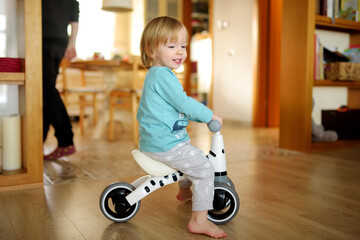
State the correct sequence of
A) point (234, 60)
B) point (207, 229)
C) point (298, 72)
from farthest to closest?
point (234, 60) < point (298, 72) < point (207, 229)

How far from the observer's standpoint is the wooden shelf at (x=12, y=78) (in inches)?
62.4

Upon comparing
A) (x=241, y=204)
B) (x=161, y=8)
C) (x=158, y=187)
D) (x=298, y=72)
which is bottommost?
(x=241, y=204)

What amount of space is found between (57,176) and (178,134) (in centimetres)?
96

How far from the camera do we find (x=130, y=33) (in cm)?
635

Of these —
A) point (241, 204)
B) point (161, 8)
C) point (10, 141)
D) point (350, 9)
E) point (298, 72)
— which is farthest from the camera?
point (161, 8)

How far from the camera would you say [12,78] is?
1598 mm

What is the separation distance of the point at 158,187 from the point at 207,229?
0.69 ft

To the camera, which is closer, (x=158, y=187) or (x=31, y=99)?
(x=158, y=187)

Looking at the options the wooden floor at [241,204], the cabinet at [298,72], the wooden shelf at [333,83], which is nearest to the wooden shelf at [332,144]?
the cabinet at [298,72]

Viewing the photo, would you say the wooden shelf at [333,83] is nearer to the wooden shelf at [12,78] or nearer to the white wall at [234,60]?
the white wall at [234,60]

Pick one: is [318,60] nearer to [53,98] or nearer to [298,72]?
[298,72]

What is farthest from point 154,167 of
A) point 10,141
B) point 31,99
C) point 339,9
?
point 339,9

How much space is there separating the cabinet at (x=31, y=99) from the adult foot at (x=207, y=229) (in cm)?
87

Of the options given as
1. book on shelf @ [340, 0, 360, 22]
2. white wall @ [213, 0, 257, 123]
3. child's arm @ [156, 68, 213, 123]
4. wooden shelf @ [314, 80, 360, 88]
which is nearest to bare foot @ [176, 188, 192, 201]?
child's arm @ [156, 68, 213, 123]
